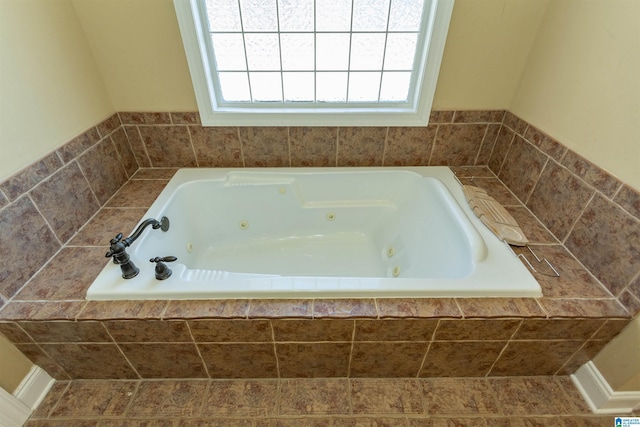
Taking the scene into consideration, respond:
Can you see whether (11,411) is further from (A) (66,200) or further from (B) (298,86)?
(B) (298,86)

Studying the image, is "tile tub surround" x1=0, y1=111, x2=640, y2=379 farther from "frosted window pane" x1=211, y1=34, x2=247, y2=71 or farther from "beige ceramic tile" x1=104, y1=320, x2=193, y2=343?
"frosted window pane" x1=211, y1=34, x2=247, y2=71

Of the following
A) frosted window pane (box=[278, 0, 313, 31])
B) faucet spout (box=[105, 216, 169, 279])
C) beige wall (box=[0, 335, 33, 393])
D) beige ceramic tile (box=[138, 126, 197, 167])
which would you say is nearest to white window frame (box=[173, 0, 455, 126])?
beige ceramic tile (box=[138, 126, 197, 167])

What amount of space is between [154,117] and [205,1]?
63cm

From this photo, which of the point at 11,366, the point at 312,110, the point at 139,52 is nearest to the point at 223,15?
the point at 139,52

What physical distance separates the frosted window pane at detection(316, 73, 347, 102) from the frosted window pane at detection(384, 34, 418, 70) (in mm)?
238

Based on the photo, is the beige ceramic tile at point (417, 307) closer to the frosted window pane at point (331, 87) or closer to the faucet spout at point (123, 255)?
the faucet spout at point (123, 255)

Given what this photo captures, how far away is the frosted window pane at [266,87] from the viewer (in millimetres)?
1540

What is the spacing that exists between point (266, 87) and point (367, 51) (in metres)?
0.55

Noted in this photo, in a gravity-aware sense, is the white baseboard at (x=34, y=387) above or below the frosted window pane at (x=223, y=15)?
below

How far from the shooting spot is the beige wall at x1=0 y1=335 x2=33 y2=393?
40.1 inches

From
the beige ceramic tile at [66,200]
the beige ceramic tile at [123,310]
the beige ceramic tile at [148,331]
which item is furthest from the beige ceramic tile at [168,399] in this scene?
the beige ceramic tile at [66,200]

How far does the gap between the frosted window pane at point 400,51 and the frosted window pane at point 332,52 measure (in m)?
0.21

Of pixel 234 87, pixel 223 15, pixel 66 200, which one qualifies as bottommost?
pixel 66 200

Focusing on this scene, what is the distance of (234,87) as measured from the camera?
1573 millimetres
